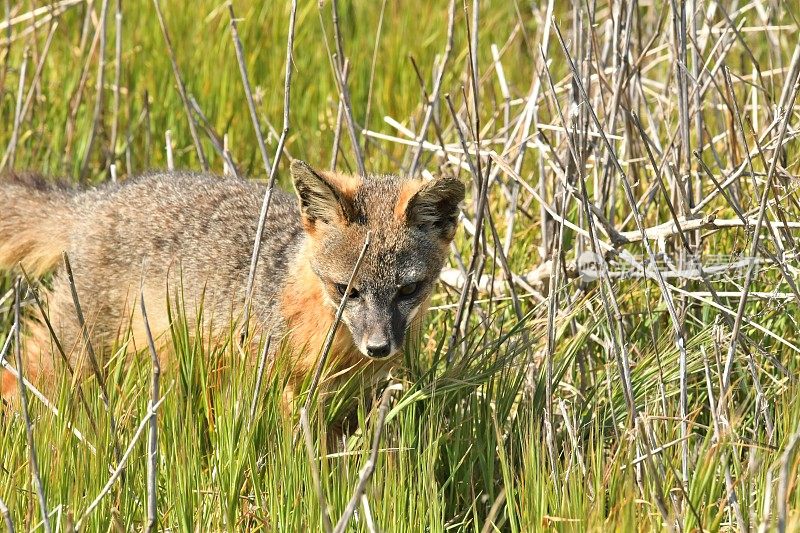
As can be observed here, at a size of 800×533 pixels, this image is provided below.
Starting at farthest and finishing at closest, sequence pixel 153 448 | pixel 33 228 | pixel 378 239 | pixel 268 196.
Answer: pixel 33 228
pixel 378 239
pixel 268 196
pixel 153 448

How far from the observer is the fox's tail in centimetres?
480

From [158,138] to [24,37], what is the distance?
3.75 ft

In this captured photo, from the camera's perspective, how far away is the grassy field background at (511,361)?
3.21 metres

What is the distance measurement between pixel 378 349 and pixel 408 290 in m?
0.36

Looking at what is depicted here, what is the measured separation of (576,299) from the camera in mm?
4484

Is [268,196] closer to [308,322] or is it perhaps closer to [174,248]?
[308,322]

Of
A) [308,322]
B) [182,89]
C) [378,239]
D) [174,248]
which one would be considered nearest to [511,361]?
[378,239]

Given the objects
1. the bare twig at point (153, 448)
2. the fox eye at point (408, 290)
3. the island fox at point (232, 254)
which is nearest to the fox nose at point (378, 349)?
the island fox at point (232, 254)

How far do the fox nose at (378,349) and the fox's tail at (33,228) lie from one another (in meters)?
1.69

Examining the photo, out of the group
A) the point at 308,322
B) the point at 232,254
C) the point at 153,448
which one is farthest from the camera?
the point at 232,254

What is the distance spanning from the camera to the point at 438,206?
416cm

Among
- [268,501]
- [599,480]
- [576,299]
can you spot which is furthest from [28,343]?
[599,480]

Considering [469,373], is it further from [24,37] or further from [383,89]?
[24,37]

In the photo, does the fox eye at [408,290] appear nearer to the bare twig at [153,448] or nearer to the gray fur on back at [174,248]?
the gray fur on back at [174,248]
